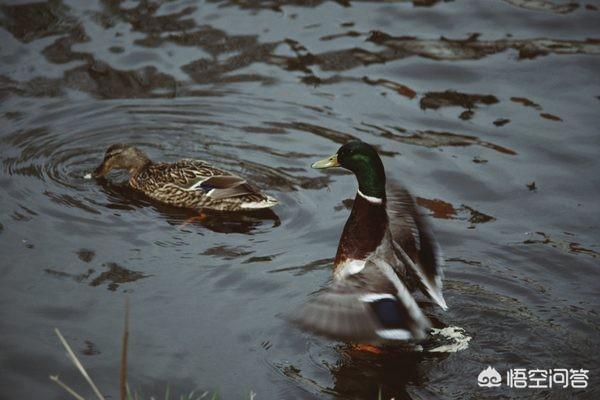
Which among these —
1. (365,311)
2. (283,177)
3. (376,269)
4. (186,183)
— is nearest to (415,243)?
(376,269)

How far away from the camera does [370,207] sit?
20.7 ft

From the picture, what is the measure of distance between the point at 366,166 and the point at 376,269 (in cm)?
84

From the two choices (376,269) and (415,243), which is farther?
(415,243)

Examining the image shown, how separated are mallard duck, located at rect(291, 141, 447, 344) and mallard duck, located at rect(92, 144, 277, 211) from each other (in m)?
1.17

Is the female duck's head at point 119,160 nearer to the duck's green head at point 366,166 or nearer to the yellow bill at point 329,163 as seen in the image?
the yellow bill at point 329,163

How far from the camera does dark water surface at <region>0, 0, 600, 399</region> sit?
5.84 metres

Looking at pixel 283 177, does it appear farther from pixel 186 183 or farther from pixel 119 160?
pixel 119 160

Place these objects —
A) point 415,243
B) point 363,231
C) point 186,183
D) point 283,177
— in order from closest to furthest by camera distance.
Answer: point 363,231 → point 415,243 → point 186,183 → point 283,177

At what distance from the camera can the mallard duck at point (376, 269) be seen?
5.18 metres

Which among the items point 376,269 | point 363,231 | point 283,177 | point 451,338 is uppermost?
point 363,231

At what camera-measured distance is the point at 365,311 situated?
5.31 metres

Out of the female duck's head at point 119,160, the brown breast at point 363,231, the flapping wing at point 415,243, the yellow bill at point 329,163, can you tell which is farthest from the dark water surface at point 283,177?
the yellow bill at point 329,163

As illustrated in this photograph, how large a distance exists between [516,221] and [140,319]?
3147mm

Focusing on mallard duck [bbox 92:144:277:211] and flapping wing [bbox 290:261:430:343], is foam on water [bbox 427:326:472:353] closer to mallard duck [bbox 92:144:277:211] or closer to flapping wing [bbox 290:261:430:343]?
flapping wing [bbox 290:261:430:343]
